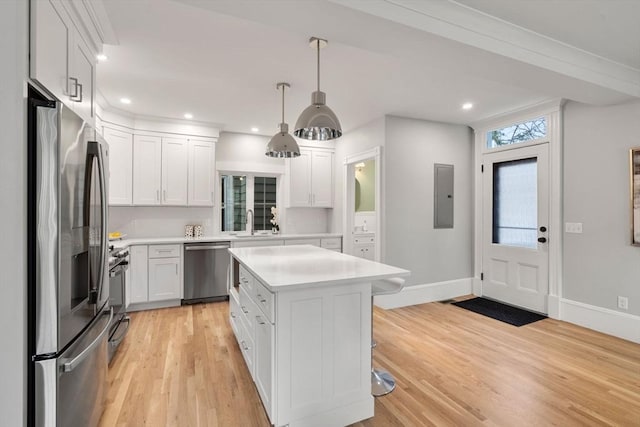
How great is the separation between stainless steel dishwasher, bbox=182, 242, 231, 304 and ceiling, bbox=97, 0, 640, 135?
75.4 inches

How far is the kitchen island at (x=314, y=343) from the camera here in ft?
5.75

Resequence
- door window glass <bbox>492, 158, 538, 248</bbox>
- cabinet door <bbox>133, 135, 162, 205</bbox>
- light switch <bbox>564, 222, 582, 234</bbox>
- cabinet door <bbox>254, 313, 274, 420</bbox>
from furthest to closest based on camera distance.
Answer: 1. cabinet door <bbox>133, 135, 162, 205</bbox>
2. door window glass <bbox>492, 158, 538, 248</bbox>
3. light switch <bbox>564, 222, 582, 234</bbox>
4. cabinet door <bbox>254, 313, 274, 420</bbox>

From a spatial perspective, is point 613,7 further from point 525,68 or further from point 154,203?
point 154,203

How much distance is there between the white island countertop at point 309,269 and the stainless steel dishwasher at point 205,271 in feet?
5.51

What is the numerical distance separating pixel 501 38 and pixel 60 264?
2854mm

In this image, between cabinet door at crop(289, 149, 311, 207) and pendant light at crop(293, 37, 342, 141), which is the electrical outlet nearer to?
pendant light at crop(293, 37, 342, 141)

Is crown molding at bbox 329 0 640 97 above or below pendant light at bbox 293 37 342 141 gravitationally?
above

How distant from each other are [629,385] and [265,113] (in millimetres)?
4427

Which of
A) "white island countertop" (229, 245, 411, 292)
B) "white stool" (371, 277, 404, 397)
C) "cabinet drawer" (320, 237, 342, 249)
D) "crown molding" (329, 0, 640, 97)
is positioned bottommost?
"white stool" (371, 277, 404, 397)

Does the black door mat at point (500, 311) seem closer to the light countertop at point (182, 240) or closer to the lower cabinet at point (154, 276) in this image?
the light countertop at point (182, 240)

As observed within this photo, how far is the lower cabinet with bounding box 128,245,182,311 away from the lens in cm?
408

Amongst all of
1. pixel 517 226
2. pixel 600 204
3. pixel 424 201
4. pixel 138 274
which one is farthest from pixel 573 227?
pixel 138 274

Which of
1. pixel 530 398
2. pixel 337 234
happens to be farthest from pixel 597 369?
pixel 337 234

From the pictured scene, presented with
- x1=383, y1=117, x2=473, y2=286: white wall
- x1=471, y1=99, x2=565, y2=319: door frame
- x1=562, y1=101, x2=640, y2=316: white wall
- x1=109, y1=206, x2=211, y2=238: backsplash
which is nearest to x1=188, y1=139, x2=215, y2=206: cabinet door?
x1=109, y1=206, x2=211, y2=238: backsplash
